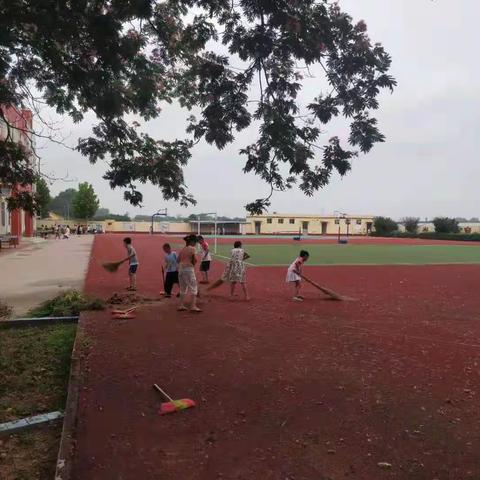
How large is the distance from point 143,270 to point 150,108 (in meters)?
14.4

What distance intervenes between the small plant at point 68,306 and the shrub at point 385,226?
253 ft

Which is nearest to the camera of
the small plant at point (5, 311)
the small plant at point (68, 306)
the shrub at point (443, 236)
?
the small plant at point (68, 306)

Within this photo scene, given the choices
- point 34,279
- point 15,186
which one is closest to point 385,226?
point 34,279

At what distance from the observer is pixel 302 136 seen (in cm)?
648

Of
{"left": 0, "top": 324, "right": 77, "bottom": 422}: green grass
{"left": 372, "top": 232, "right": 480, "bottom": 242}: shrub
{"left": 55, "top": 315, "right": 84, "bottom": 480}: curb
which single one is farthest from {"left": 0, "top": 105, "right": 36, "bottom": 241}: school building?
{"left": 372, "top": 232, "right": 480, "bottom": 242}: shrub

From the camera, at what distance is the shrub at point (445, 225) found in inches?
3041

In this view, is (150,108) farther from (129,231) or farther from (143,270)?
(129,231)

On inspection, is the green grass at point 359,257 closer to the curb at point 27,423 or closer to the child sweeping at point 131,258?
the child sweeping at point 131,258

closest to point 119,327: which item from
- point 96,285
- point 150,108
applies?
point 150,108

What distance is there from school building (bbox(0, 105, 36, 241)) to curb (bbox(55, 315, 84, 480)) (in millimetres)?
2685

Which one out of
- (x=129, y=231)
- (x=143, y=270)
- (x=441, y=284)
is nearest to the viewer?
(x=441, y=284)

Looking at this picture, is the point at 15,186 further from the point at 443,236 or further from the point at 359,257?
the point at 443,236

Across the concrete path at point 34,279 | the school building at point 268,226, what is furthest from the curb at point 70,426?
the school building at point 268,226

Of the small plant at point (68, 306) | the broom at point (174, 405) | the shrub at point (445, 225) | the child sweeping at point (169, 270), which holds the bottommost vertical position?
the broom at point (174, 405)
